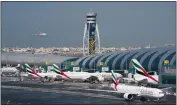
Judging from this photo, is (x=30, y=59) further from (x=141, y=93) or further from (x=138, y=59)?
(x=141, y=93)

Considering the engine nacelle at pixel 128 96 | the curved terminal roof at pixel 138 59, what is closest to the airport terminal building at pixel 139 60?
the curved terminal roof at pixel 138 59

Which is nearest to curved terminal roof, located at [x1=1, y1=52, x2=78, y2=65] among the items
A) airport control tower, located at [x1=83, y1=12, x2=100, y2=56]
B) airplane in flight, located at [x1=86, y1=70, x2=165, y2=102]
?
airport control tower, located at [x1=83, y1=12, x2=100, y2=56]

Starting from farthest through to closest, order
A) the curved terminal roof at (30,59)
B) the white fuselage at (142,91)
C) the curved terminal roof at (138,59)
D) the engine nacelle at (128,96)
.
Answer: the curved terminal roof at (30,59)
the curved terminal roof at (138,59)
the engine nacelle at (128,96)
the white fuselage at (142,91)

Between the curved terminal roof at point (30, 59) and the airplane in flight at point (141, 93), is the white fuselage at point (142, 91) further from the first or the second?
the curved terminal roof at point (30, 59)

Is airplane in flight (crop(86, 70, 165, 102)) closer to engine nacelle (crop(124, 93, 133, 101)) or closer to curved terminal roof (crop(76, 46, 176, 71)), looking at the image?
engine nacelle (crop(124, 93, 133, 101))

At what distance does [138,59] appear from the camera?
8862 centimetres

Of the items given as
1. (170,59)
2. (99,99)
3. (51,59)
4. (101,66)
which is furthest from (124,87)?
(51,59)

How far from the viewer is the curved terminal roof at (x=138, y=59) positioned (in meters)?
82.9

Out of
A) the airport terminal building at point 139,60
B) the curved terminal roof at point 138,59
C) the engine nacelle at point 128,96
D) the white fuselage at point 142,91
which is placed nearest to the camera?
the white fuselage at point 142,91

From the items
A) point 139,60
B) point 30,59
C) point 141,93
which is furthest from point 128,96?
point 30,59

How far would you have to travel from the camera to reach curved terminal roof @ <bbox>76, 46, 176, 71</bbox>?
82.9 metres

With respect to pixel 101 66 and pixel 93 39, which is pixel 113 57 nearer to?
pixel 101 66

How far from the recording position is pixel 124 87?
51.3m

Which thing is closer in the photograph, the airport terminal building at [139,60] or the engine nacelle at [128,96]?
the engine nacelle at [128,96]
